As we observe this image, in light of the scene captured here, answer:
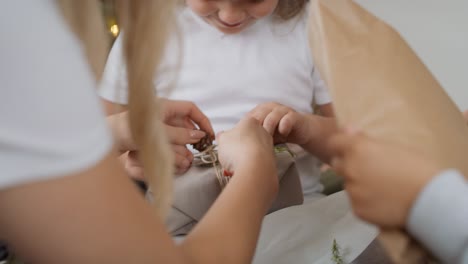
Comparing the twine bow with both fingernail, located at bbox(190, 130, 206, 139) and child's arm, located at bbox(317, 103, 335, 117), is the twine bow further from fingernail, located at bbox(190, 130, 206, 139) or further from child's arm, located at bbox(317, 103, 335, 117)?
child's arm, located at bbox(317, 103, 335, 117)

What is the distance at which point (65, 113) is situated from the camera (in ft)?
0.95

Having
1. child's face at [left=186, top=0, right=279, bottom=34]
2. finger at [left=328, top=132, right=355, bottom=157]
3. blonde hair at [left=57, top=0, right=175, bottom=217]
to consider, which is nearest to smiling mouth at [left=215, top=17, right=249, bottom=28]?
child's face at [left=186, top=0, right=279, bottom=34]

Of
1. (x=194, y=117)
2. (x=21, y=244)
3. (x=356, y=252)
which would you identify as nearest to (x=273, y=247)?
(x=356, y=252)

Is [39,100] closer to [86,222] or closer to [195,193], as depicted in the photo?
[86,222]

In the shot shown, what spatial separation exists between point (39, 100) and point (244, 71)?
1.95ft

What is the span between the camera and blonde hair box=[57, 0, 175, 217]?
460mm

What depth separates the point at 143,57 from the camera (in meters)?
0.52

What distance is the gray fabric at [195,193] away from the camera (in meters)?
0.63

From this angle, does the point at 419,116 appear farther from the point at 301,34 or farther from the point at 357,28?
the point at 301,34

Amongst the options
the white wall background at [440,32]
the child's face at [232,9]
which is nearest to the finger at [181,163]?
the child's face at [232,9]

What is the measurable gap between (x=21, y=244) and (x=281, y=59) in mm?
619

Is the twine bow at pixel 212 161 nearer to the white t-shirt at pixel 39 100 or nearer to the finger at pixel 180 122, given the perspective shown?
the finger at pixel 180 122

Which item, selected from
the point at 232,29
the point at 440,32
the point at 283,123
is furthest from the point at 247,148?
the point at 440,32

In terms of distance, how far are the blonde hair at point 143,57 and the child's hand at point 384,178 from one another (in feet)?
0.71
